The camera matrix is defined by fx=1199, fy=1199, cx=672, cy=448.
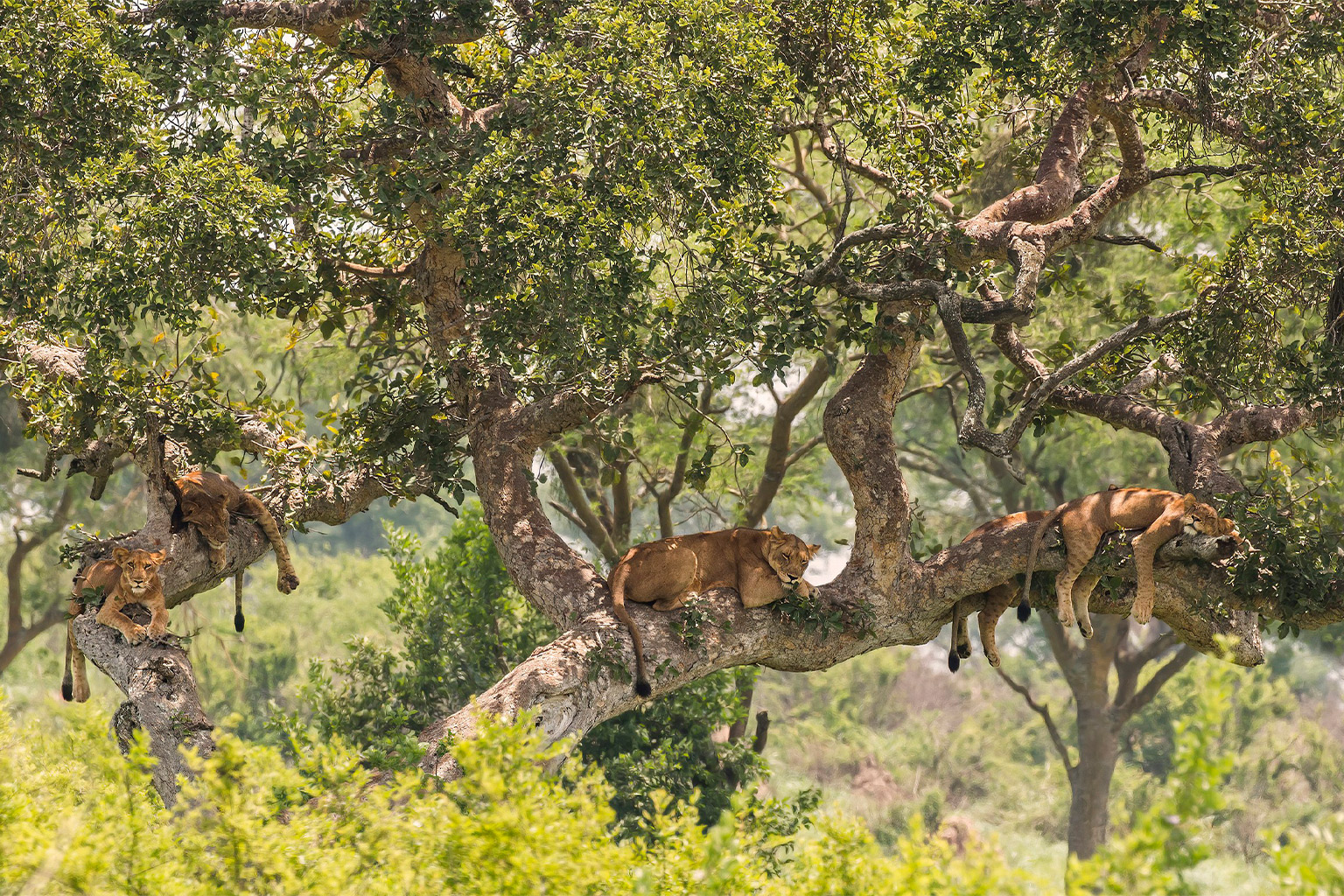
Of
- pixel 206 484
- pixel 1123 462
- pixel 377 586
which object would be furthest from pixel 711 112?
pixel 377 586

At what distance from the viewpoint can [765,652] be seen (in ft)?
22.6

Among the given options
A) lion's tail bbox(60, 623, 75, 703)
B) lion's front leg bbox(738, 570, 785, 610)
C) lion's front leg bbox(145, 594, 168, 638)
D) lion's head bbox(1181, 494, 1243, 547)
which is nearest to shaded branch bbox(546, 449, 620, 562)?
lion's front leg bbox(738, 570, 785, 610)

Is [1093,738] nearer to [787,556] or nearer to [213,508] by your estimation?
[787,556]

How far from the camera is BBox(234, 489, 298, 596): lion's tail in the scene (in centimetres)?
707

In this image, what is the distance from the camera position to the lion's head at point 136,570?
6.25 m

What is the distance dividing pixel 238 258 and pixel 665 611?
121 inches

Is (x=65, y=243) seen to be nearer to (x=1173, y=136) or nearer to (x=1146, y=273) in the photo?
(x=1173, y=136)

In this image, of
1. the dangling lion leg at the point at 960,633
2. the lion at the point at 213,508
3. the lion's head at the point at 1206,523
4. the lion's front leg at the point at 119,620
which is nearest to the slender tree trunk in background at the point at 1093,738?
the dangling lion leg at the point at 960,633

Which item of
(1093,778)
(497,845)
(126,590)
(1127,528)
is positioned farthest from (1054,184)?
(1093,778)

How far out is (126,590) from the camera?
6293 mm

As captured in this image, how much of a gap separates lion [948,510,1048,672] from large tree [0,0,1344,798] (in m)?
0.26

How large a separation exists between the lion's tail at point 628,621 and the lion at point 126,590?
240cm

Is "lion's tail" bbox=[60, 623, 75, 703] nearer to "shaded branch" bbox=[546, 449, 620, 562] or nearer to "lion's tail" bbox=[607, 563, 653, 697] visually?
"lion's tail" bbox=[607, 563, 653, 697]

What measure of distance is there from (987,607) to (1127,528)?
1.08 metres
